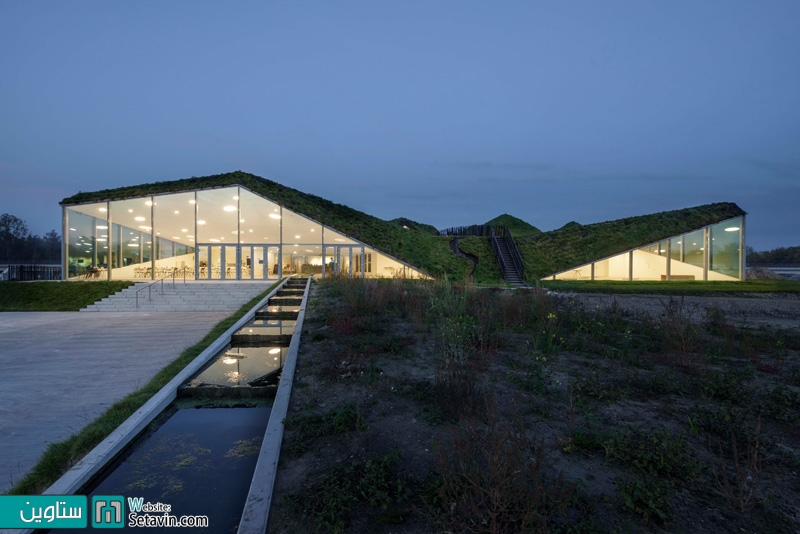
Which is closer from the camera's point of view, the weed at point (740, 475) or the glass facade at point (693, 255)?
the weed at point (740, 475)

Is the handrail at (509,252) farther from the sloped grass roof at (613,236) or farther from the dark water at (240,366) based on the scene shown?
the dark water at (240,366)

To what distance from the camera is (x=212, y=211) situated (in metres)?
24.0

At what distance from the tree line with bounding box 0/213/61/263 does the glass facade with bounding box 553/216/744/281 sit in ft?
272

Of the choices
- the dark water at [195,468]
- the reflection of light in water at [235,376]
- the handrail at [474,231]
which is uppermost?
the handrail at [474,231]

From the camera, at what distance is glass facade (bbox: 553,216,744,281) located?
81.5 ft

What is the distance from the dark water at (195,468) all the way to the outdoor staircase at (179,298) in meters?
13.4

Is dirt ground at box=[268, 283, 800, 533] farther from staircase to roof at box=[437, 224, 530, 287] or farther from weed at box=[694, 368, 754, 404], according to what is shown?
staircase to roof at box=[437, 224, 530, 287]

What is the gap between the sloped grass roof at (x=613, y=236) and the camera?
982 inches

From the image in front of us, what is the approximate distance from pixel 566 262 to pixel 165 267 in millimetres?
26974

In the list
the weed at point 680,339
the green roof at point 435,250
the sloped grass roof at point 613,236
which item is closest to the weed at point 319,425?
the weed at point 680,339

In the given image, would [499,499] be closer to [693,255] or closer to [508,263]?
Result: [508,263]

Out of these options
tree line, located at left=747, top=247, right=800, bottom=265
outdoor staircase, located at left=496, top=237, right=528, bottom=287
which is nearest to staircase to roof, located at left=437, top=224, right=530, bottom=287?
outdoor staircase, located at left=496, top=237, right=528, bottom=287

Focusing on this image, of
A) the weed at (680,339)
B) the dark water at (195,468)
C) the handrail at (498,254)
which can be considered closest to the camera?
the dark water at (195,468)

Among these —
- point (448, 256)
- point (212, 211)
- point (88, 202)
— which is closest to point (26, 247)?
point (88, 202)
